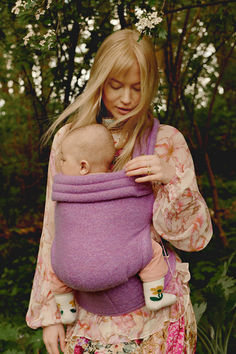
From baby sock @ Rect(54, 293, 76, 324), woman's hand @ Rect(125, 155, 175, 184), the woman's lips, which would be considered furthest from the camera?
the woman's lips

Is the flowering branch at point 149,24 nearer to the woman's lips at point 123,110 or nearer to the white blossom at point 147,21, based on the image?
the white blossom at point 147,21

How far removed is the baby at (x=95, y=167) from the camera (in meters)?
1.46

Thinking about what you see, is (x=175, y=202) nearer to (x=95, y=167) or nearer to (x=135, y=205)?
(x=135, y=205)

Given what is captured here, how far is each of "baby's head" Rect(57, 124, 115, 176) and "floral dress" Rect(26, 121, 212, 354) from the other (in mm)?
220

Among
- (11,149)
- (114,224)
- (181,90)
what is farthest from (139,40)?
(11,149)

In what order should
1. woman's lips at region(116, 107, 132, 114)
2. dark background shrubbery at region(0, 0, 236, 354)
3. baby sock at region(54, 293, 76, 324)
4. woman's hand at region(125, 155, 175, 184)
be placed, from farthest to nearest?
dark background shrubbery at region(0, 0, 236, 354), woman's lips at region(116, 107, 132, 114), baby sock at region(54, 293, 76, 324), woman's hand at region(125, 155, 175, 184)

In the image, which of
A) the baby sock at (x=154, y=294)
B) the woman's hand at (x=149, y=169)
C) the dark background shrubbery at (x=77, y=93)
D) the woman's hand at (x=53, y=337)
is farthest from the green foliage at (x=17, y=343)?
the woman's hand at (x=149, y=169)

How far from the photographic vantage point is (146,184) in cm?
150

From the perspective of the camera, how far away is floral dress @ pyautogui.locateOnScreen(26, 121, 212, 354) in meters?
1.47

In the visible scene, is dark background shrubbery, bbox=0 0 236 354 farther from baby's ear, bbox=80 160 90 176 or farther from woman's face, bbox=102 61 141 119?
baby's ear, bbox=80 160 90 176

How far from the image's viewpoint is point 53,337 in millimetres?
1667

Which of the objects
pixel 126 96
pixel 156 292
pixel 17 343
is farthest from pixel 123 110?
pixel 17 343

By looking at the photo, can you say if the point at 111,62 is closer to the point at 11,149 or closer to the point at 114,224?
the point at 114,224

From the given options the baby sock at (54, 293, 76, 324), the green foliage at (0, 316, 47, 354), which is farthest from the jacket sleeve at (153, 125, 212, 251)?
the green foliage at (0, 316, 47, 354)
